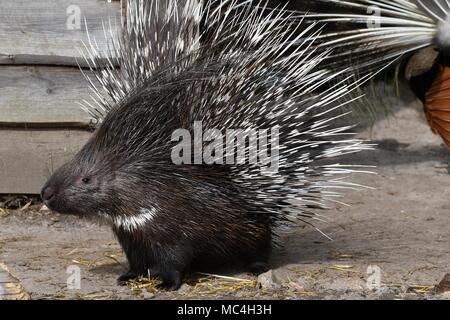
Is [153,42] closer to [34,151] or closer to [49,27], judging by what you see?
[49,27]

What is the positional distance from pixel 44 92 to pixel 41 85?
4cm

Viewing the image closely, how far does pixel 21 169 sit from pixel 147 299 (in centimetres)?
182

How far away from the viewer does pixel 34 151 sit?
17.2 ft

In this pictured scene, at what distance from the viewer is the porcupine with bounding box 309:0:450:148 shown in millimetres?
4828

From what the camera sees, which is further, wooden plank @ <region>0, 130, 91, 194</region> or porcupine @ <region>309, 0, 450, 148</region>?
wooden plank @ <region>0, 130, 91, 194</region>

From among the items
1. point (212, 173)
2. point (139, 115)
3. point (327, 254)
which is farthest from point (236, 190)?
point (327, 254)

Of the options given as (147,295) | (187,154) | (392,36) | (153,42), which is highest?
(392,36)

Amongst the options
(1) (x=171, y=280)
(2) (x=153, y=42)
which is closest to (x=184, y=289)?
(1) (x=171, y=280)

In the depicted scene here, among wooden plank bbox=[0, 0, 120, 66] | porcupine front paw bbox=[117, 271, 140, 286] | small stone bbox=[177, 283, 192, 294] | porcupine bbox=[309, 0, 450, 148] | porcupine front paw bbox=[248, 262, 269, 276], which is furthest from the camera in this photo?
wooden plank bbox=[0, 0, 120, 66]

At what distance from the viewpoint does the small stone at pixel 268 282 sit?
12.6 ft

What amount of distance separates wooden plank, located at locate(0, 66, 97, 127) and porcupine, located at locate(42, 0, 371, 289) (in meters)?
1.30

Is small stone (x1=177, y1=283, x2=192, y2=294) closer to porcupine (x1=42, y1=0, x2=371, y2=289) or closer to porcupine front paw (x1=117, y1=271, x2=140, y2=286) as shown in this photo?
porcupine (x1=42, y1=0, x2=371, y2=289)

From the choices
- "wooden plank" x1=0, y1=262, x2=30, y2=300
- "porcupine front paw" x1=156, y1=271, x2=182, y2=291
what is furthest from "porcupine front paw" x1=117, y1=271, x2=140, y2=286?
"wooden plank" x1=0, y1=262, x2=30, y2=300

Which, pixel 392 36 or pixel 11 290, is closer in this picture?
pixel 11 290
